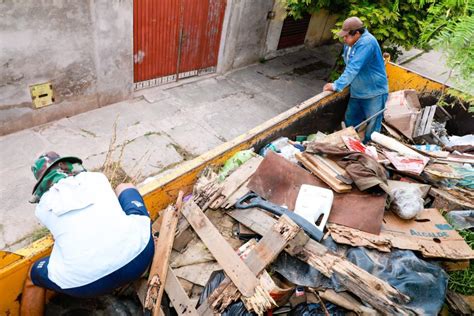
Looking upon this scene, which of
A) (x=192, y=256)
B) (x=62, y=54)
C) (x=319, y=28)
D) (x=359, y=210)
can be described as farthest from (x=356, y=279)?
(x=319, y=28)

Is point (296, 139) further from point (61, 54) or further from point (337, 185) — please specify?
point (61, 54)

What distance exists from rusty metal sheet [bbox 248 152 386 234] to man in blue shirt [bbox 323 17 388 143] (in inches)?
77.6

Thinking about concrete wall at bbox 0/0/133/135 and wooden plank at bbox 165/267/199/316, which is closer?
wooden plank at bbox 165/267/199/316

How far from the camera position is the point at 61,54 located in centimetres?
490

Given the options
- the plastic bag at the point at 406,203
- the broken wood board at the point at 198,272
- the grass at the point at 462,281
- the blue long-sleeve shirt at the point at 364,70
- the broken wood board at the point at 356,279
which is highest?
the blue long-sleeve shirt at the point at 364,70

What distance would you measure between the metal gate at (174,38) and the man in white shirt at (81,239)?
4173 millimetres

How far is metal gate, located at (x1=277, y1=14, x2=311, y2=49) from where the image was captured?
8.92 metres

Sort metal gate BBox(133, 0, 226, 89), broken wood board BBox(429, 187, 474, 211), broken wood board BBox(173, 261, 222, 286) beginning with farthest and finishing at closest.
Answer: metal gate BBox(133, 0, 226, 89)
broken wood board BBox(429, 187, 474, 211)
broken wood board BBox(173, 261, 222, 286)

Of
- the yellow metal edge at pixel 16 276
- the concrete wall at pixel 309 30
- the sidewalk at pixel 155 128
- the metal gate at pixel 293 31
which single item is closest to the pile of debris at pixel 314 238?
the yellow metal edge at pixel 16 276

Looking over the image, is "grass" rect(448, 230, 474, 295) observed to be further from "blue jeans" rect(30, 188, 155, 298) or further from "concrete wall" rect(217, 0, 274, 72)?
"concrete wall" rect(217, 0, 274, 72)

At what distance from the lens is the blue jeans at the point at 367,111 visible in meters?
5.02

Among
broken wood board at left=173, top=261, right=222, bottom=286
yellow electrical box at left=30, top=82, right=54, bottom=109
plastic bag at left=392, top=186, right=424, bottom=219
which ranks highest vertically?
plastic bag at left=392, top=186, right=424, bottom=219

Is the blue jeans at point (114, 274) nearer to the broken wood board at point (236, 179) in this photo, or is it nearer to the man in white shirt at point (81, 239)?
the man in white shirt at point (81, 239)

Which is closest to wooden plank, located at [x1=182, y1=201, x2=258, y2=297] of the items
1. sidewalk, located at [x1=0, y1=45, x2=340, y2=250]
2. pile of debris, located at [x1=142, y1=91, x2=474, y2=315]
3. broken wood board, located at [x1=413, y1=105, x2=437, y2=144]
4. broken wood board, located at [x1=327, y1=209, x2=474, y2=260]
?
pile of debris, located at [x1=142, y1=91, x2=474, y2=315]
